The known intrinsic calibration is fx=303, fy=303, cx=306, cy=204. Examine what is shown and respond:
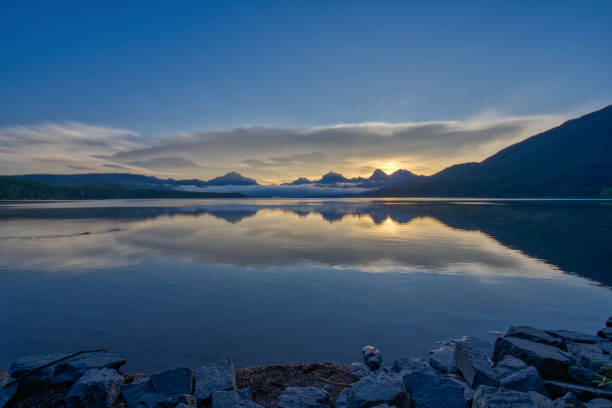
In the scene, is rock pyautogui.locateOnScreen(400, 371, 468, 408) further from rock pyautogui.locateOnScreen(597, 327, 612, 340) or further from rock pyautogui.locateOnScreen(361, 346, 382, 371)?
rock pyautogui.locateOnScreen(597, 327, 612, 340)

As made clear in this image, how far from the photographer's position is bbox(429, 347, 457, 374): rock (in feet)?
27.0

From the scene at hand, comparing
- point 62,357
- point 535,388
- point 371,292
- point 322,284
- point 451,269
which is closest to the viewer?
point 535,388

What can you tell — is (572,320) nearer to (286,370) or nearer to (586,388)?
(586,388)

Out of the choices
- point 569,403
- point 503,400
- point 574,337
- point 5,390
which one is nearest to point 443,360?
point 569,403

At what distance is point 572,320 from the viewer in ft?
39.4

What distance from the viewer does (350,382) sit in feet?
25.4

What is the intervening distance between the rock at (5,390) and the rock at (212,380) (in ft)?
12.7

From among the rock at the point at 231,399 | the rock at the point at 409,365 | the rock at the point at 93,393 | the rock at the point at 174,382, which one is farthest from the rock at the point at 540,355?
the rock at the point at 93,393

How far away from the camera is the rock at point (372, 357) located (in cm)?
858

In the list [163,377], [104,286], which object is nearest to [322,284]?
[163,377]

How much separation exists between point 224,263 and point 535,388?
59.0 ft

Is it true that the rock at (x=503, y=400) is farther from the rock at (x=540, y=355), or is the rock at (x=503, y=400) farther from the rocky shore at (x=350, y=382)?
the rock at (x=540, y=355)

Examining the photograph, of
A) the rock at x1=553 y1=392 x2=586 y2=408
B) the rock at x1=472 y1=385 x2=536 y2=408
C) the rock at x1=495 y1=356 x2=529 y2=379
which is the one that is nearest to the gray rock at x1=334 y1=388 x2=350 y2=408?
the rock at x1=472 y1=385 x2=536 y2=408

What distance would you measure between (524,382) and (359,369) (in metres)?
3.79
